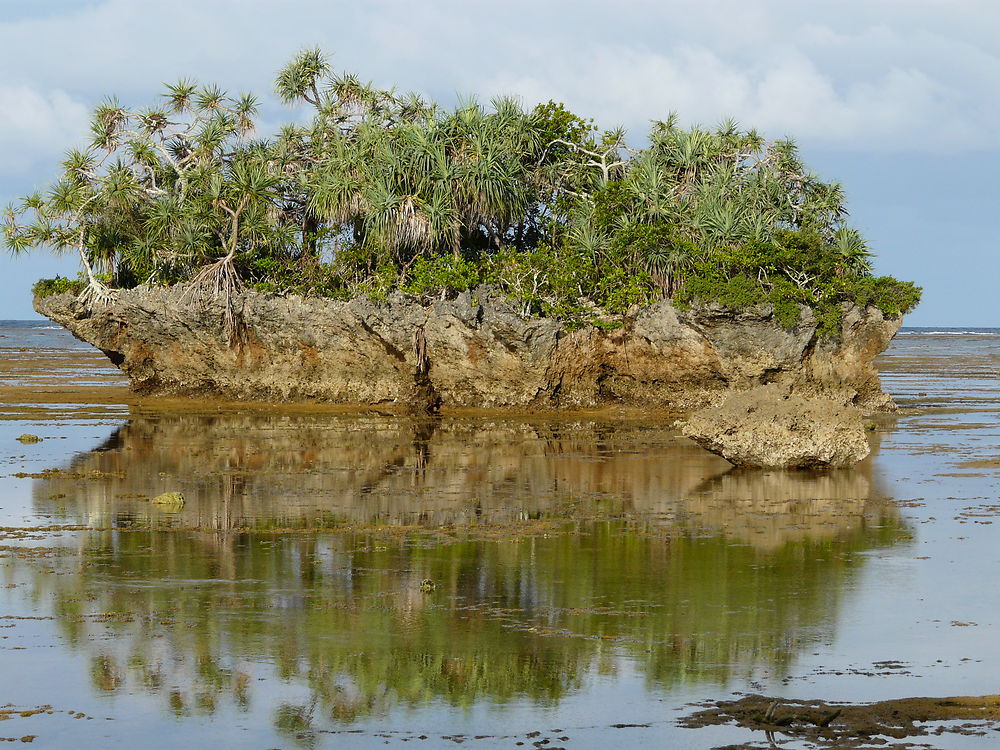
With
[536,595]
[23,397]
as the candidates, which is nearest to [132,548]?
[536,595]

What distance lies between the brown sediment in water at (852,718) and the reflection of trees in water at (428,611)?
→ 79 cm

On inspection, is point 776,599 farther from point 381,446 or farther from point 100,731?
point 381,446

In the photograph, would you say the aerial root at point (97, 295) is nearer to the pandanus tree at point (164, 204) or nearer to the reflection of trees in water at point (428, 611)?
the pandanus tree at point (164, 204)

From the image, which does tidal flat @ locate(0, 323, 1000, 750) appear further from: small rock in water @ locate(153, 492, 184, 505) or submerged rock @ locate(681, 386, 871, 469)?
submerged rock @ locate(681, 386, 871, 469)

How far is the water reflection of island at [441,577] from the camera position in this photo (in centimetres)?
925

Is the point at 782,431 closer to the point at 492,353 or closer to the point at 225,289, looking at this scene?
the point at 492,353

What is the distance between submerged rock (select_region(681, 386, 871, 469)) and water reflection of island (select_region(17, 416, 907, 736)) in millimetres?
462

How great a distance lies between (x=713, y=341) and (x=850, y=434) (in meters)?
10.4

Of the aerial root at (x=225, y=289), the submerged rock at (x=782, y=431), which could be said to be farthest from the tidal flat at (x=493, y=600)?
the aerial root at (x=225, y=289)

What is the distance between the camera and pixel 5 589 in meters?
11.7

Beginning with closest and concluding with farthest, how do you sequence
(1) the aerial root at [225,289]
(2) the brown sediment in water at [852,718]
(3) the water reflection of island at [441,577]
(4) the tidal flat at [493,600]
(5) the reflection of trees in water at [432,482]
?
(2) the brown sediment in water at [852,718] < (4) the tidal flat at [493,600] < (3) the water reflection of island at [441,577] < (5) the reflection of trees in water at [432,482] < (1) the aerial root at [225,289]

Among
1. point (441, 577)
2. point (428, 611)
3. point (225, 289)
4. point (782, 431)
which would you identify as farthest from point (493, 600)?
point (225, 289)

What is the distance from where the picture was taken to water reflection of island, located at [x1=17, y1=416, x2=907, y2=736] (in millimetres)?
9250

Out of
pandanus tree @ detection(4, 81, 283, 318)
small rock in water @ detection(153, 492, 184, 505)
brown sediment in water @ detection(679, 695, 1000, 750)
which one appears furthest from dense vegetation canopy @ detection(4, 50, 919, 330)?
brown sediment in water @ detection(679, 695, 1000, 750)
